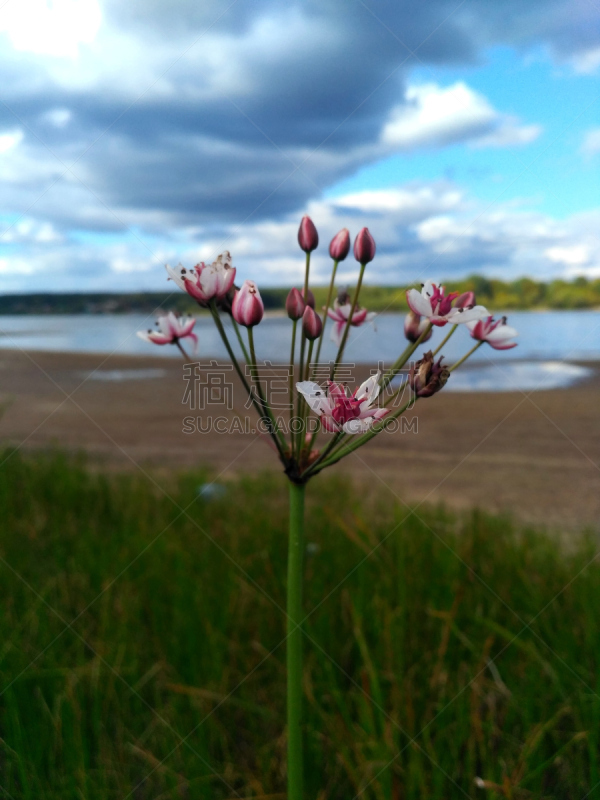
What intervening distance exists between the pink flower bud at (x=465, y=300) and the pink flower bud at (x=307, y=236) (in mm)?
357

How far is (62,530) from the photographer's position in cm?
407

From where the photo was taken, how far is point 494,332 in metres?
1.50

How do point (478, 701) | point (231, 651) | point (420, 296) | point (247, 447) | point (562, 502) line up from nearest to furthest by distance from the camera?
point (420, 296)
point (478, 701)
point (231, 651)
point (562, 502)
point (247, 447)

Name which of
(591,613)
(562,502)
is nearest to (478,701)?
(591,613)

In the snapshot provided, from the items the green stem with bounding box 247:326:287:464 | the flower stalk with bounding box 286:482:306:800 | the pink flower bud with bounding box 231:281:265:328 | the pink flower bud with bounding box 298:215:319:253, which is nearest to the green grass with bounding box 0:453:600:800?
the flower stalk with bounding box 286:482:306:800

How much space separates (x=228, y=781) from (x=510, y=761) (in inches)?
35.4

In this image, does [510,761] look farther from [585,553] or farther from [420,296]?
[585,553]

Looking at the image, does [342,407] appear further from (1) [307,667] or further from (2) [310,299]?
(1) [307,667]

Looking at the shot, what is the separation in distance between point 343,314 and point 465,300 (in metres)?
0.32

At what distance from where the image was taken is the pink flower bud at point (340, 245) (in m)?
1.41

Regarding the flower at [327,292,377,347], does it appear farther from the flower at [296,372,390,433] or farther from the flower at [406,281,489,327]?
the flower at [296,372,390,433]

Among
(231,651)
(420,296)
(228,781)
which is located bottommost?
(228,781)

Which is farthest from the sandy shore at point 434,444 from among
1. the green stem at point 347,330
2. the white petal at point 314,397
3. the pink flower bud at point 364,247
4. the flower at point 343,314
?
the white petal at point 314,397

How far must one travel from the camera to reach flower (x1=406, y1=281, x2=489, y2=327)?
49.2 inches
